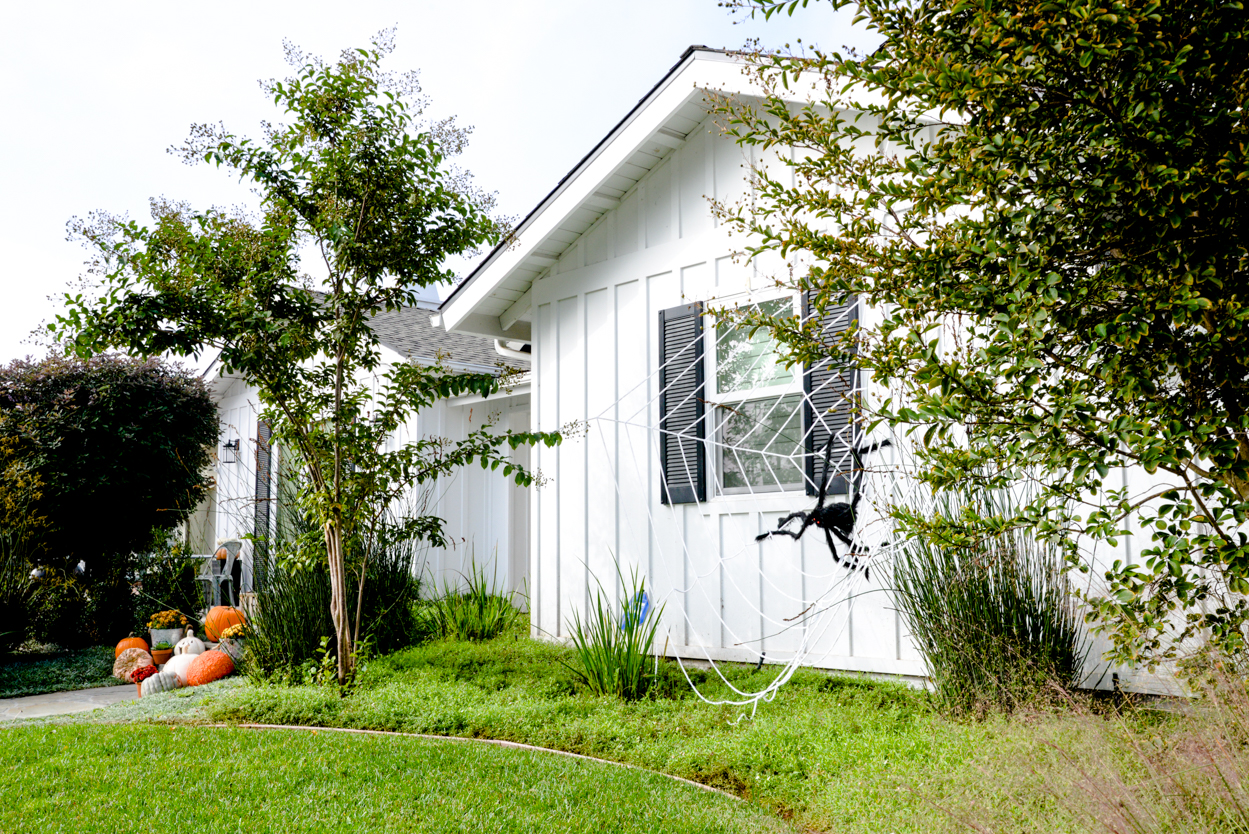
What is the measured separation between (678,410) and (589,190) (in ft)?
6.11

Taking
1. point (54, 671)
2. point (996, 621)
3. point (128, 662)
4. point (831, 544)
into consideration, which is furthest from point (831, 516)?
point (54, 671)

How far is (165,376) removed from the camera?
10.7 metres

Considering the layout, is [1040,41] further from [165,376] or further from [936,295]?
[165,376]

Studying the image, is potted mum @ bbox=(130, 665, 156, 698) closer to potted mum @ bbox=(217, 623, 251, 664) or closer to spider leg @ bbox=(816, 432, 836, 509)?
potted mum @ bbox=(217, 623, 251, 664)

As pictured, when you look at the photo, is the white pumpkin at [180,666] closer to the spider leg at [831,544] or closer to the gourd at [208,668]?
the gourd at [208,668]

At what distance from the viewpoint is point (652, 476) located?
264 inches

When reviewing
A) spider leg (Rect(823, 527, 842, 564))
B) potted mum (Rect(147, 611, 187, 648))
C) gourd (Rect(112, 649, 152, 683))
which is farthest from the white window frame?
potted mum (Rect(147, 611, 187, 648))

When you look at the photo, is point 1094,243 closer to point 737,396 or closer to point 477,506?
point 737,396

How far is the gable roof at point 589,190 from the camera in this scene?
625cm

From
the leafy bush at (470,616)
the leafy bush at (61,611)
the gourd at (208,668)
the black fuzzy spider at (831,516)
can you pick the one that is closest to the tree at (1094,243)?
the black fuzzy spider at (831,516)

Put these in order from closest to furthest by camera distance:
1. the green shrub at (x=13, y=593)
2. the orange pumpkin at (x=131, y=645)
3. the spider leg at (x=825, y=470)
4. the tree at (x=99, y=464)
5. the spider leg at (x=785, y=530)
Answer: the spider leg at (x=825, y=470), the spider leg at (x=785, y=530), the orange pumpkin at (x=131, y=645), the green shrub at (x=13, y=593), the tree at (x=99, y=464)

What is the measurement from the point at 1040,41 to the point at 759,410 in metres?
4.08

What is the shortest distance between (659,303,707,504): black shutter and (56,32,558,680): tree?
100 cm

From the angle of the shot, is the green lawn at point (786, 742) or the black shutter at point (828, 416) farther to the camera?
the black shutter at point (828, 416)
